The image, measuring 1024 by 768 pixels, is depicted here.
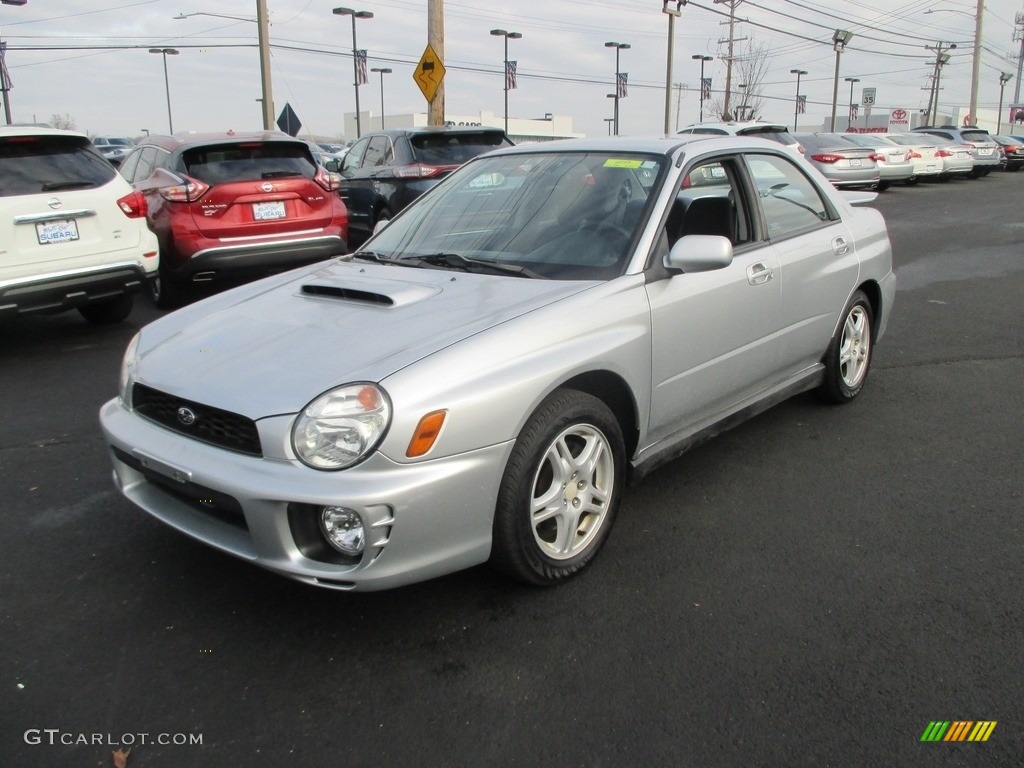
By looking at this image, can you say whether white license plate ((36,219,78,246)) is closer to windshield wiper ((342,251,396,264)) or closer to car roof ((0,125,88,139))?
car roof ((0,125,88,139))

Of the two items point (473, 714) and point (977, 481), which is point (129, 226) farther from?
point (977, 481)

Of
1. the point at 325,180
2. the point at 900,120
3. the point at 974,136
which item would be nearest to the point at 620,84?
the point at 974,136

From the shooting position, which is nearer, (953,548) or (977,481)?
(953,548)

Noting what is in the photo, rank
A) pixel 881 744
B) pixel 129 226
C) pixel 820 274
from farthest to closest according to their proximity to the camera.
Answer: pixel 129 226 → pixel 820 274 → pixel 881 744

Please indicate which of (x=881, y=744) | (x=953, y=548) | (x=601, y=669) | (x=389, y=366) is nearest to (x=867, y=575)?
(x=953, y=548)

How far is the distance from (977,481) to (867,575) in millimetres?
1215

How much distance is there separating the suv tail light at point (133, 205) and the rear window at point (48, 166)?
20cm

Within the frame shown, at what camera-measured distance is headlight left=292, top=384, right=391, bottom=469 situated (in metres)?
2.61

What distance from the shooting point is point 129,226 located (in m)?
6.86

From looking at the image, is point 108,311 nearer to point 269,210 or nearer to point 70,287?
point 70,287

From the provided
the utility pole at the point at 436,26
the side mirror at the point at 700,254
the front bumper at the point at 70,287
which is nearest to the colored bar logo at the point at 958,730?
the side mirror at the point at 700,254

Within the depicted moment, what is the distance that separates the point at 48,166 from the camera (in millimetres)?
6547

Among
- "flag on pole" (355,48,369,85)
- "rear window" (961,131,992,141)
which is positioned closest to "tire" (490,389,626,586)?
"rear window" (961,131,992,141)

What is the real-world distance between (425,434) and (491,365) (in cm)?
34
